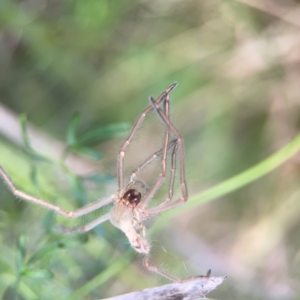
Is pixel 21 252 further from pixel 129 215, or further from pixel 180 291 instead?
pixel 180 291

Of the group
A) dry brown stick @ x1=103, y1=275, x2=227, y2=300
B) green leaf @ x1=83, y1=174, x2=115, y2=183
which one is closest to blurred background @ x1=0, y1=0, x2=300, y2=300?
green leaf @ x1=83, y1=174, x2=115, y2=183

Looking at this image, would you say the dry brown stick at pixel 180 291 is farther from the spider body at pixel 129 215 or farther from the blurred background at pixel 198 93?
the blurred background at pixel 198 93

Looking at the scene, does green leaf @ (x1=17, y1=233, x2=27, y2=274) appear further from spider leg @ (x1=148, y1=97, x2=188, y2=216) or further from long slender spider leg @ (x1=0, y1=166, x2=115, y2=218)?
spider leg @ (x1=148, y1=97, x2=188, y2=216)

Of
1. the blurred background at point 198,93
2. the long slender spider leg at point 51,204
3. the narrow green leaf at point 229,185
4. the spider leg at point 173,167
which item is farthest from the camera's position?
the blurred background at point 198,93

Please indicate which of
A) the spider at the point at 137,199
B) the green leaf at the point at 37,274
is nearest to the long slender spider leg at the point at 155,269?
the spider at the point at 137,199

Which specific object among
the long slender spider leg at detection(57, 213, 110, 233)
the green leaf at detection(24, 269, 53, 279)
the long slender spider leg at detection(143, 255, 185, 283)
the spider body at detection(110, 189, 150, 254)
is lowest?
the long slender spider leg at detection(143, 255, 185, 283)

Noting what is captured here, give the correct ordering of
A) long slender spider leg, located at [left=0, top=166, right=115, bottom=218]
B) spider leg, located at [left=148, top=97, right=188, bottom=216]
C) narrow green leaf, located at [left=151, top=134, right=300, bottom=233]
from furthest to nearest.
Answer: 1. narrow green leaf, located at [left=151, top=134, right=300, bottom=233]
2. long slender spider leg, located at [left=0, top=166, right=115, bottom=218]
3. spider leg, located at [left=148, top=97, right=188, bottom=216]


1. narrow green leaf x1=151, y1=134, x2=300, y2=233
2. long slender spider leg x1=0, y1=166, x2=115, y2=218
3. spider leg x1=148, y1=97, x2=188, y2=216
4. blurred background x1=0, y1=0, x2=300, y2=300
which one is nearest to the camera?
spider leg x1=148, y1=97, x2=188, y2=216
